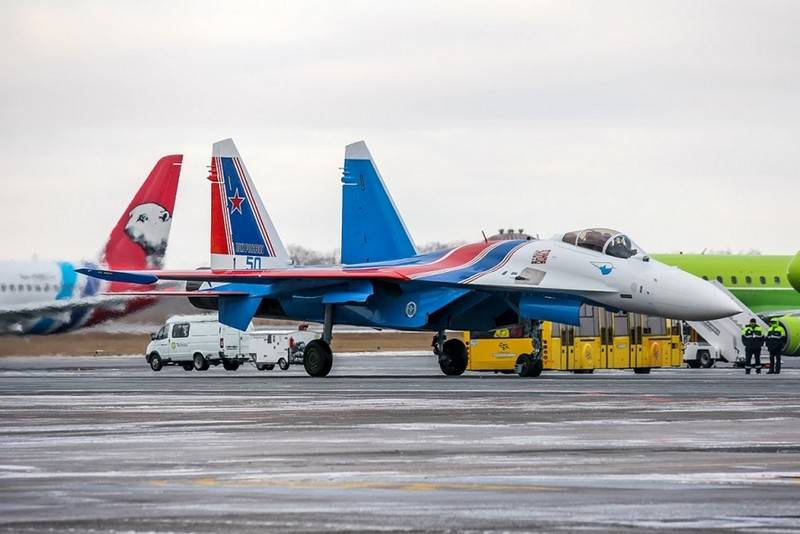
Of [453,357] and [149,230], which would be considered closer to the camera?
[453,357]

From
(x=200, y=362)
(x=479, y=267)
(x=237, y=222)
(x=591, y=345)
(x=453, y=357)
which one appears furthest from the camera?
(x=200, y=362)

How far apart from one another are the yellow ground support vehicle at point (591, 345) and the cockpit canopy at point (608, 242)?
6.14 meters

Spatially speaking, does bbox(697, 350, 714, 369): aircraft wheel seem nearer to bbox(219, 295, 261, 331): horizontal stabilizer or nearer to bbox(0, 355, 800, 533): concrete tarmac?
bbox(219, 295, 261, 331): horizontal stabilizer

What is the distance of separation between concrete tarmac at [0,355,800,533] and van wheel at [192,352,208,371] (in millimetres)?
34239

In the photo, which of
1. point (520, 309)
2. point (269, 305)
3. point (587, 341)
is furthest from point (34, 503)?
point (587, 341)

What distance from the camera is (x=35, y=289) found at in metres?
53.2

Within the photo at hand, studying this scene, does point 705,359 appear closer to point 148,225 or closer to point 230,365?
point 230,365

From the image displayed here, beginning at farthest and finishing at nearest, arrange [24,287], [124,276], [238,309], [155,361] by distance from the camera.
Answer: [155,361] → [24,287] → [124,276] → [238,309]

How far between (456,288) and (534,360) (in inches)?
107

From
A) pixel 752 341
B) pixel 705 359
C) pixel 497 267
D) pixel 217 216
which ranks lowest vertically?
pixel 705 359

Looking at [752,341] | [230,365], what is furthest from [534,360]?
[230,365]

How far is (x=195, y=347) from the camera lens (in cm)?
6147

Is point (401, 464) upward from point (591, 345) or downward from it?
downward

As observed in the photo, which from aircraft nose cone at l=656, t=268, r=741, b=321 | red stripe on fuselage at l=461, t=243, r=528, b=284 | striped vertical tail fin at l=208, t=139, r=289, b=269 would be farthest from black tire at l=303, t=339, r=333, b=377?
aircraft nose cone at l=656, t=268, r=741, b=321
